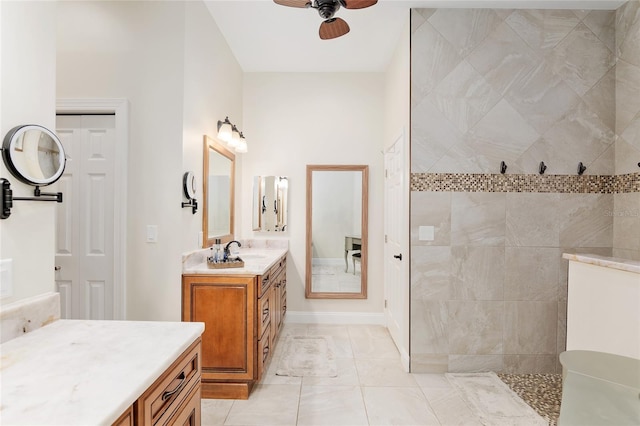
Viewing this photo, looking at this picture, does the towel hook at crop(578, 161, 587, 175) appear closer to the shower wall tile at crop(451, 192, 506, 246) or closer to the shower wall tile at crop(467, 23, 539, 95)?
the shower wall tile at crop(451, 192, 506, 246)

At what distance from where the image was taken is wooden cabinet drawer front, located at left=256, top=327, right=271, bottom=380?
8.19 ft

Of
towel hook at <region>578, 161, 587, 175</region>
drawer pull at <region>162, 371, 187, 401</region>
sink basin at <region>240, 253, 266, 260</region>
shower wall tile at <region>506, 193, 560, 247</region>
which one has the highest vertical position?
towel hook at <region>578, 161, 587, 175</region>

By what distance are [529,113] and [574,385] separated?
226cm

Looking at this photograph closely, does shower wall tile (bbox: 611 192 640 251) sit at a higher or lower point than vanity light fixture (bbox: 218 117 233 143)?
lower

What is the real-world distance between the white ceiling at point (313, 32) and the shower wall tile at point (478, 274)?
2.07 m

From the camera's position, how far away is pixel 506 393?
2496 mm

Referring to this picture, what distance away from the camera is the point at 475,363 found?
2.80 meters

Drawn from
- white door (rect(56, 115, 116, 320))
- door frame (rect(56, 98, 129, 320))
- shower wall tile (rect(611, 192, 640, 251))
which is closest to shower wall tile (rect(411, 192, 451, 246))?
shower wall tile (rect(611, 192, 640, 251))

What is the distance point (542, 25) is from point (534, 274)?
2106mm

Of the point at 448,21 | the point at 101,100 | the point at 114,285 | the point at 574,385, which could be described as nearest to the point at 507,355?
the point at 574,385

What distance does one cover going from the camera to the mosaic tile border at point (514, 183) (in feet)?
9.18

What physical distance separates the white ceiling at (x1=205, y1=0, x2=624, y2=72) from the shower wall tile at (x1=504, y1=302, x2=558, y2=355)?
253 cm

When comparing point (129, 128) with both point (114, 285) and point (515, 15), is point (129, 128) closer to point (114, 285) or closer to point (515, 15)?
point (114, 285)

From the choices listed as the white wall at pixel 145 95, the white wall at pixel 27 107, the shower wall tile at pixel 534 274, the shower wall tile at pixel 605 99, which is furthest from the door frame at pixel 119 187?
the shower wall tile at pixel 605 99
